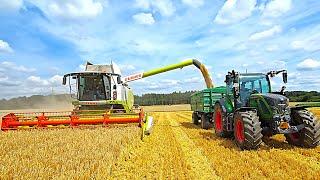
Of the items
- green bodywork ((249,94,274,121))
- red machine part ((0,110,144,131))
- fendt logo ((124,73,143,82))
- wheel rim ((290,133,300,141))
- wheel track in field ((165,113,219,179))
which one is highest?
fendt logo ((124,73,143,82))

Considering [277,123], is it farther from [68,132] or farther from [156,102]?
[156,102]

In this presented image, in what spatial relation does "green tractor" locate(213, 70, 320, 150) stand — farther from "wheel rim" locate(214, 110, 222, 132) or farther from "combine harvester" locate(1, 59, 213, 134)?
"combine harvester" locate(1, 59, 213, 134)

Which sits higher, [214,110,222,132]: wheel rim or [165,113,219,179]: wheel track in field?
[214,110,222,132]: wheel rim

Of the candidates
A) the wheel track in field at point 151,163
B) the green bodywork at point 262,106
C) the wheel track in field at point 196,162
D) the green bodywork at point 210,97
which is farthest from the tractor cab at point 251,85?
the green bodywork at point 210,97

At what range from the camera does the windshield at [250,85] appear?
33.7ft

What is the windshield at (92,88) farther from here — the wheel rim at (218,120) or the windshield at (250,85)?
the windshield at (250,85)

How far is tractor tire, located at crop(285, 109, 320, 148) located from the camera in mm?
8575

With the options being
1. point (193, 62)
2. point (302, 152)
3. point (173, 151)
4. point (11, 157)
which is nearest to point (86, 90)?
point (193, 62)

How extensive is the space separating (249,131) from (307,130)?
4.94 ft

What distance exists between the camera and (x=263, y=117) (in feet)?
30.2

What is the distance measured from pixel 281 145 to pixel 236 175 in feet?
12.5

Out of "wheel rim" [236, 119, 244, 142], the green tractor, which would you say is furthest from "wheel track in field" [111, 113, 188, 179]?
the green tractor

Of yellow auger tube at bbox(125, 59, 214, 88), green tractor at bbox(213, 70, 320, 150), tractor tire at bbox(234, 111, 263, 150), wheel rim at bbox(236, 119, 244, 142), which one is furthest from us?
yellow auger tube at bbox(125, 59, 214, 88)

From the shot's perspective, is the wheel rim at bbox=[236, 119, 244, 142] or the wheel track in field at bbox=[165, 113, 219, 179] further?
the wheel rim at bbox=[236, 119, 244, 142]
